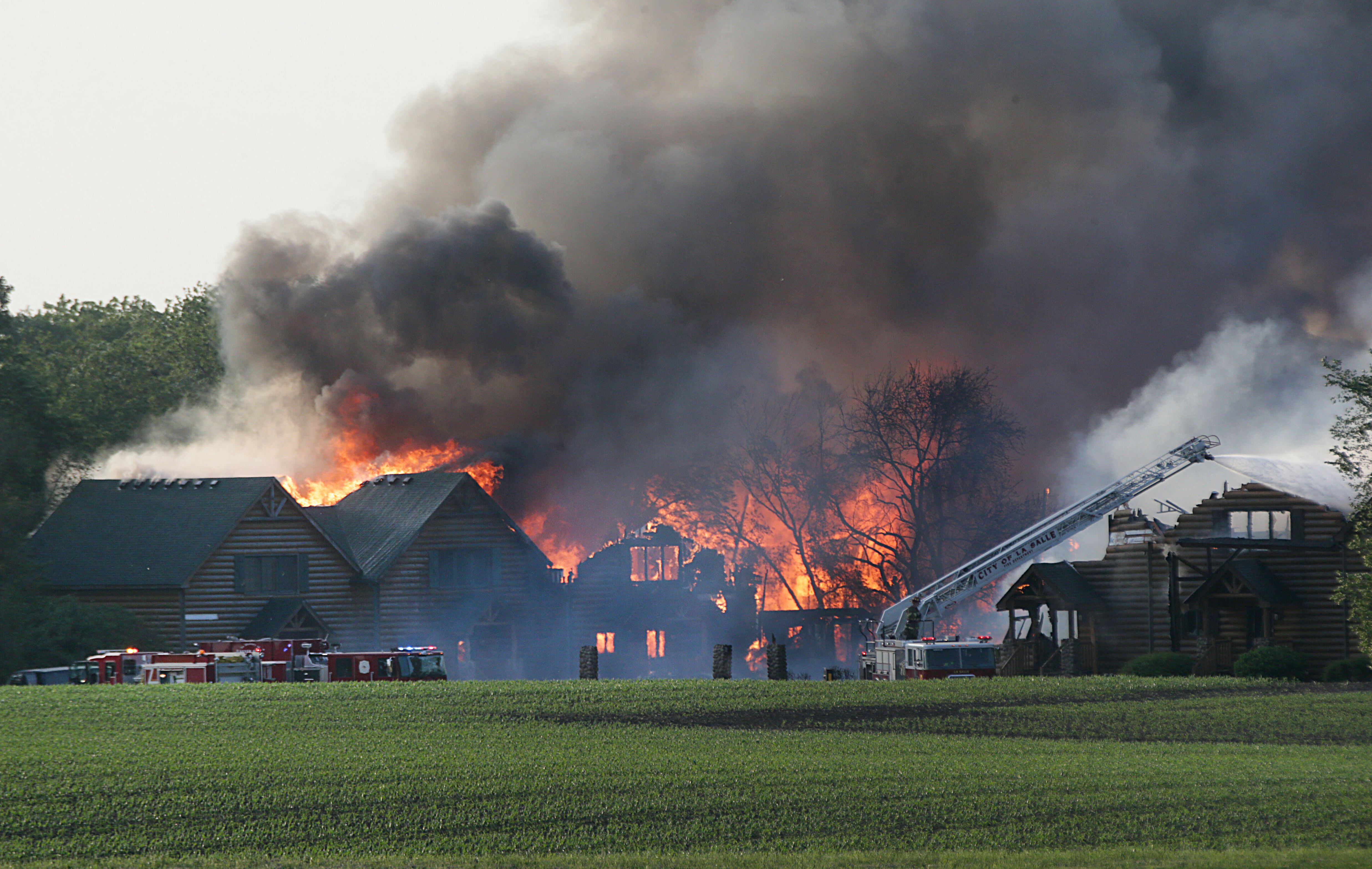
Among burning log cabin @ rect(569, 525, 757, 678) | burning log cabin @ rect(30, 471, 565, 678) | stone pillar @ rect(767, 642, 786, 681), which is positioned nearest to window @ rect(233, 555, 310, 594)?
burning log cabin @ rect(30, 471, 565, 678)

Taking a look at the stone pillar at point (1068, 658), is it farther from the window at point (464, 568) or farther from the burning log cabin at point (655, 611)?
the window at point (464, 568)

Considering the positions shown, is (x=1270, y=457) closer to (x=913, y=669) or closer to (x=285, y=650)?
(x=913, y=669)

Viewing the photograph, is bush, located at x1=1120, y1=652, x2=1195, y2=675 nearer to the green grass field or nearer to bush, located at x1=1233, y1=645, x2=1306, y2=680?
bush, located at x1=1233, y1=645, x2=1306, y2=680

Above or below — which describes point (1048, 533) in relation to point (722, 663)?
above

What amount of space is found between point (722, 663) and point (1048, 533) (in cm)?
1454

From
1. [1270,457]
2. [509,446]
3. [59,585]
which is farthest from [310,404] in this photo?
[1270,457]

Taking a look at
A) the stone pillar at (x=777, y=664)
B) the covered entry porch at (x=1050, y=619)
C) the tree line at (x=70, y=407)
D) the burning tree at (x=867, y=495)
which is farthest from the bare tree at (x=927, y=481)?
the tree line at (x=70, y=407)

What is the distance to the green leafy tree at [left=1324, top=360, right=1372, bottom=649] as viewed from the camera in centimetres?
3931

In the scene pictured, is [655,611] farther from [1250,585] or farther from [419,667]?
[1250,585]

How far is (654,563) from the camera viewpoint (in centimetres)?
6756

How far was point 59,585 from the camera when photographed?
53.7 metres

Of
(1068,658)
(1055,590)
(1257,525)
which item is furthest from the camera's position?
(1055,590)

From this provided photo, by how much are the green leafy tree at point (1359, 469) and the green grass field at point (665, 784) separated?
5.63 metres

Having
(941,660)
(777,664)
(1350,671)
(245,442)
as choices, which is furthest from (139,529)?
(1350,671)
